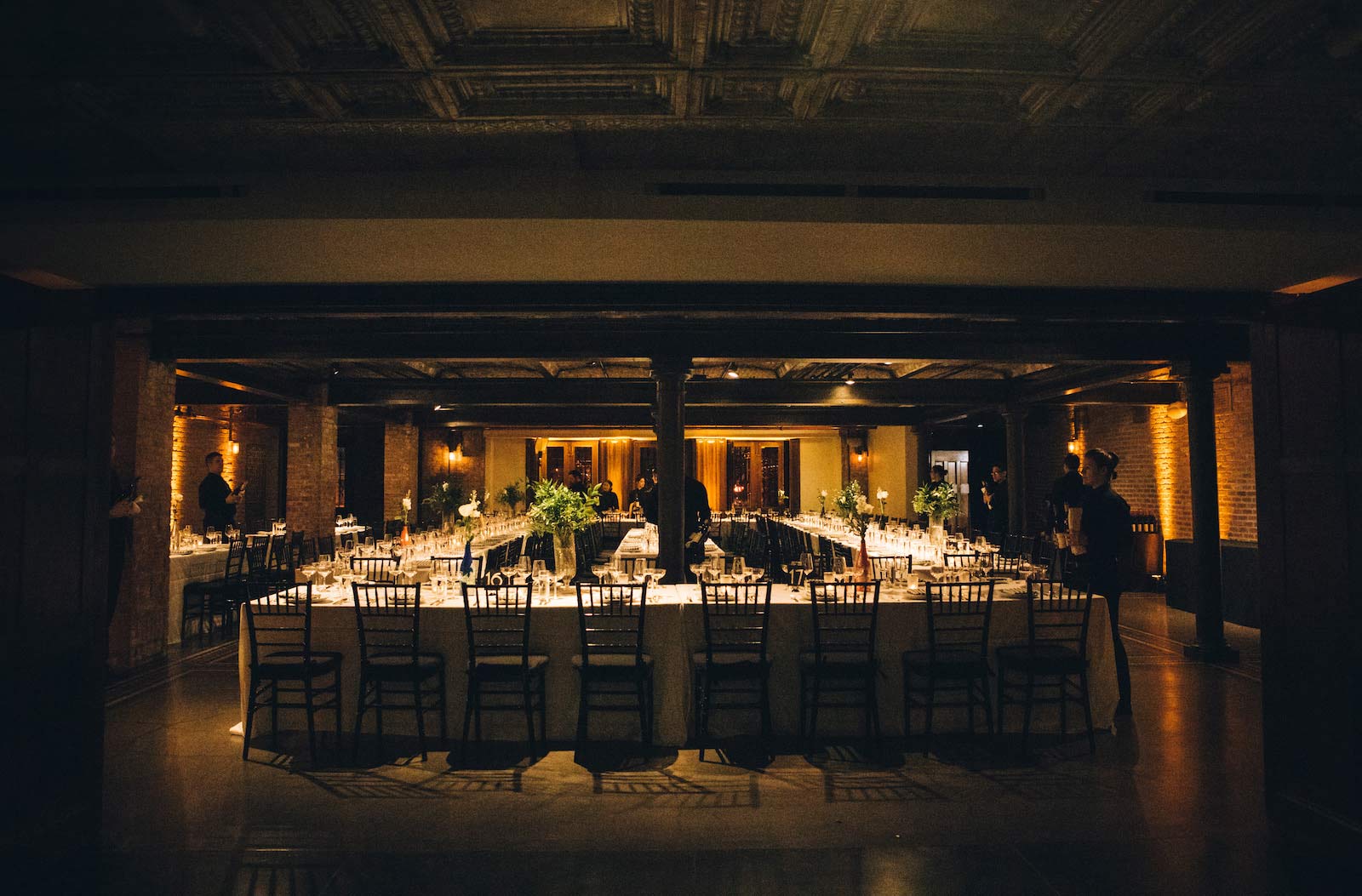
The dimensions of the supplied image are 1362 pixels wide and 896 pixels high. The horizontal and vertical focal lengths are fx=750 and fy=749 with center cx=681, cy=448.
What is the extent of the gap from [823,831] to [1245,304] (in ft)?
13.0

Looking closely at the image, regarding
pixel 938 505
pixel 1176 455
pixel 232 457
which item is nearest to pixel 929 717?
pixel 938 505

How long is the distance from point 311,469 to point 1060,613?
9491mm

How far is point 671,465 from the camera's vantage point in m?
7.26

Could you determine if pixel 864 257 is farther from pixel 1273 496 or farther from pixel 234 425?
pixel 234 425

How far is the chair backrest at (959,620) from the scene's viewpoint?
4699 mm

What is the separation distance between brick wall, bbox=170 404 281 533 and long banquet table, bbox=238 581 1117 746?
333 inches

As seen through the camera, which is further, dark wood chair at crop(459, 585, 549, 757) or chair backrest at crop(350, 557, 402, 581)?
chair backrest at crop(350, 557, 402, 581)

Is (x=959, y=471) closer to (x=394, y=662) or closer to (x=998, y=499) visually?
(x=998, y=499)

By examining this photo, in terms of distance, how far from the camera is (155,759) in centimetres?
449

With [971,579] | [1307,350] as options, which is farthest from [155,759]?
[1307,350]

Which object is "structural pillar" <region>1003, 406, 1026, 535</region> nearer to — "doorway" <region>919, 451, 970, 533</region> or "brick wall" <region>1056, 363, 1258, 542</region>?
"brick wall" <region>1056, 363, 1258, 542</region>

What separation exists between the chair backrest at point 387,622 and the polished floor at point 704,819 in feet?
1.78

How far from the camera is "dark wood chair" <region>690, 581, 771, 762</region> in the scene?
15.0 feet

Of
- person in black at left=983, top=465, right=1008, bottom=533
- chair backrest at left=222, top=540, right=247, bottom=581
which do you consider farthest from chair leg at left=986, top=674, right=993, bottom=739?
person in black at left=983, top=465, right=1008, bottom=533
